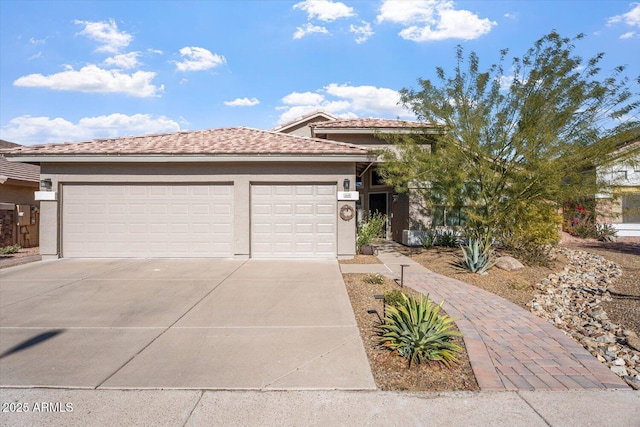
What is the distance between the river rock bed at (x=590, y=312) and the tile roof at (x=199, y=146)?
611 cm

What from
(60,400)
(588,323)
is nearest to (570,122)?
(588,323)

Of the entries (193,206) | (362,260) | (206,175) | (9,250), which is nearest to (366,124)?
(362,260)

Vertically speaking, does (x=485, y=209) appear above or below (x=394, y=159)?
below

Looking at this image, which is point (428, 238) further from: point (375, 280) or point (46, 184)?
point (46, 184)

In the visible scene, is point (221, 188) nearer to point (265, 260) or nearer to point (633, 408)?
point (265, 260)

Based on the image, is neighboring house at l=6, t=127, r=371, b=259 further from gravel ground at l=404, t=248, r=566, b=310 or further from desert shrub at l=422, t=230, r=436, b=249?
desert shrub at l=422, t=230, r=436, b=249

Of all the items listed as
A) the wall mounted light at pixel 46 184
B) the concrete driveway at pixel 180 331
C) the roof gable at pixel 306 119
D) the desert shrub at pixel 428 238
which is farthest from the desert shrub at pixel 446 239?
the wall mounted light at pixel 46 184

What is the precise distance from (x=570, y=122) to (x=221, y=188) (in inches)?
375

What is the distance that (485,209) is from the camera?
34.7 ft

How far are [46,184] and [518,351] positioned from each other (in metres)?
12.8

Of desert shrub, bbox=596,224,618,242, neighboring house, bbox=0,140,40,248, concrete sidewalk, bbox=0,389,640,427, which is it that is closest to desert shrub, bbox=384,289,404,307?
concrete sidewalk, bbox=0,389,640,427

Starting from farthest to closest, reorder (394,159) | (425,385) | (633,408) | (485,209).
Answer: (394,159) < (485,209) < (425,385) < (633,408)

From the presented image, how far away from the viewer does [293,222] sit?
11922mm

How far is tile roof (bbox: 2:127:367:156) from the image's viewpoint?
1161 centimetres
